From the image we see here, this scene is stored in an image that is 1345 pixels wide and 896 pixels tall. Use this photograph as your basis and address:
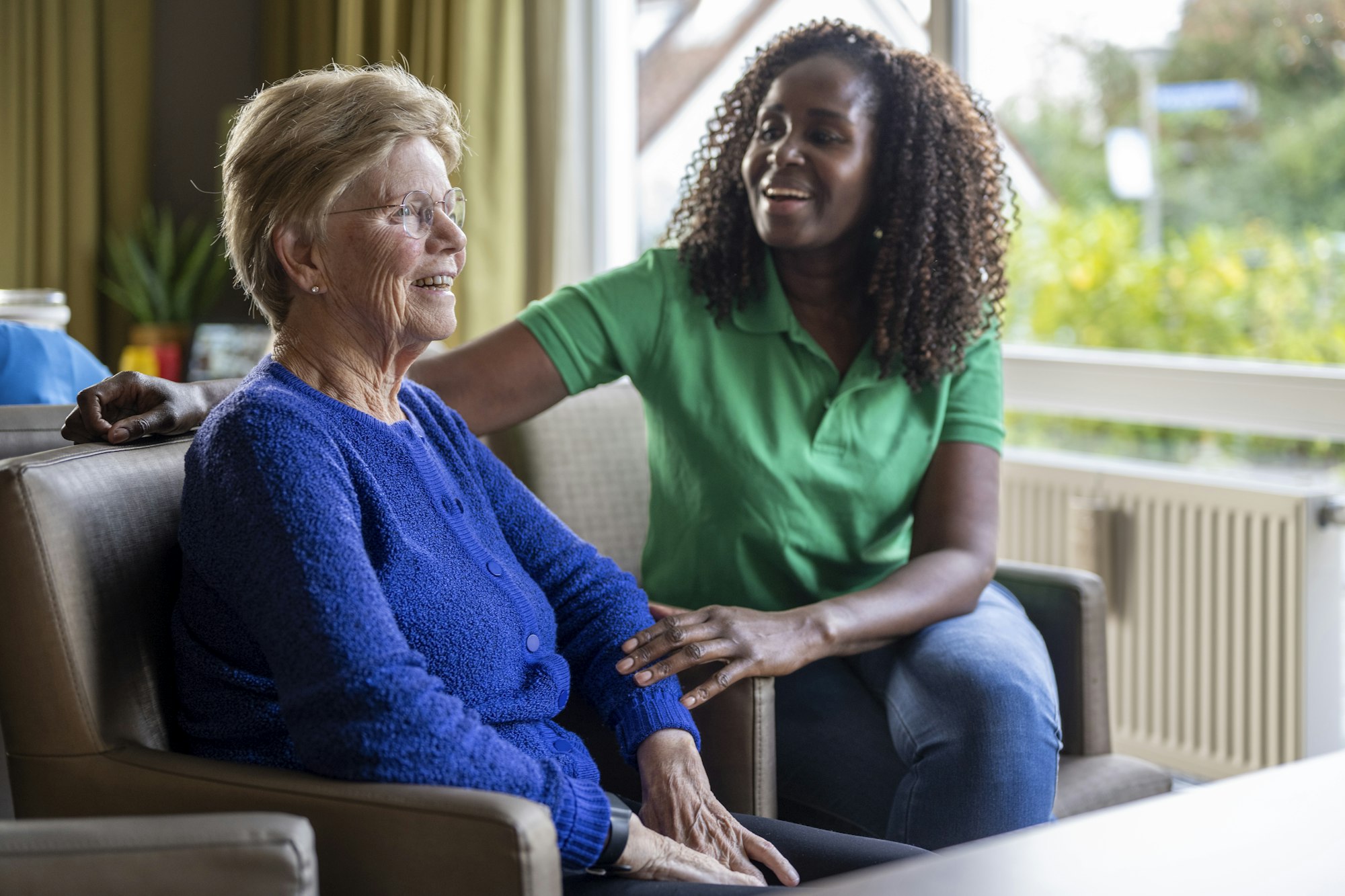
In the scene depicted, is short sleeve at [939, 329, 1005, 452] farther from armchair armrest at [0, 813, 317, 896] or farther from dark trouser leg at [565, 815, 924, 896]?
armchair armrest at [0, 813, 317, 896]

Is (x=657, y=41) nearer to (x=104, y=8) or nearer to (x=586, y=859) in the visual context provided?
(x=104, y=8)

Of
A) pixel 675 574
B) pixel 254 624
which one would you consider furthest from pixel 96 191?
pixel 254 624

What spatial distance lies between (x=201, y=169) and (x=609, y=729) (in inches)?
141

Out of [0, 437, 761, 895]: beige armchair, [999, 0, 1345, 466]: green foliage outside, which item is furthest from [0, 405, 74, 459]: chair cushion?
[999, 0, 1345, 466]: green foliage outside

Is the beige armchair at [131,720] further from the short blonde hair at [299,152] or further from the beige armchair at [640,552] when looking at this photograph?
the beige armchair at [640,552]

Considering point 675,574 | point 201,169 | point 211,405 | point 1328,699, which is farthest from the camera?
point 201,169

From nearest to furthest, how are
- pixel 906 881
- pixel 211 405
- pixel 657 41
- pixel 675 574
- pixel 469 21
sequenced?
1. pixel 906 881
2. pixel 211 405
3. pixel 675 574
4. pixel 469 21
5. pixel 657 41

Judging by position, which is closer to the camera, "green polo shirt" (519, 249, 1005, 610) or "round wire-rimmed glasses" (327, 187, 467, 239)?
"round wire-rimmed glasses" (327, 187, 467, 239)

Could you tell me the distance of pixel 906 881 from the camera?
0.62 meters

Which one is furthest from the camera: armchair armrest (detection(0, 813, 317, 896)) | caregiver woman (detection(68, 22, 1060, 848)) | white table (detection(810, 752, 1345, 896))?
caregiver woman (detection(68, 22, 1060, 848))

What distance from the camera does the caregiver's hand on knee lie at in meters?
1.22

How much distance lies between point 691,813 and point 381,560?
40 cm

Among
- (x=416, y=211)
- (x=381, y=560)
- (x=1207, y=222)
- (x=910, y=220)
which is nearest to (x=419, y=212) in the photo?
A: (x=416, y=211)

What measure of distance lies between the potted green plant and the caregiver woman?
101 inches
